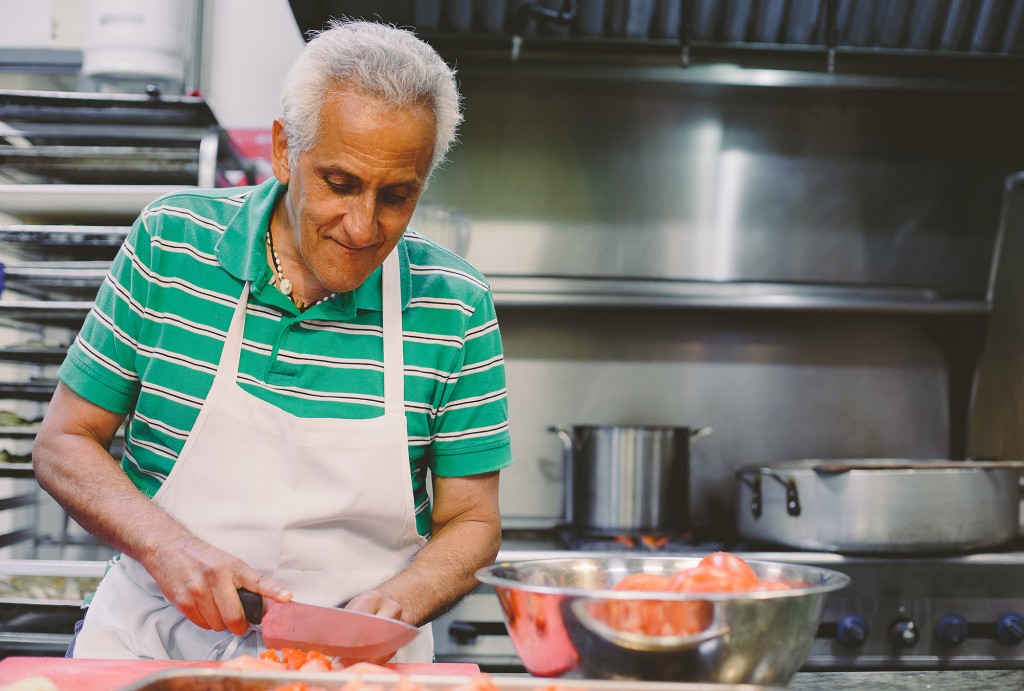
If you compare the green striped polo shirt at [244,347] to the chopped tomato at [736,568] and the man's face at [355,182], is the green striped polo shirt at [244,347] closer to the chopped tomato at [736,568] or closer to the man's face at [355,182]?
the man's face at [355,182]

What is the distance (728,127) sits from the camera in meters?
2.93

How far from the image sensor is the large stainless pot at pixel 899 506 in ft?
7.05

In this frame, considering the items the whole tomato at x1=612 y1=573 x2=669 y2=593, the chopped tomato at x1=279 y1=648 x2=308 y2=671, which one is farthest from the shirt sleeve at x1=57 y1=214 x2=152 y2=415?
the whole tomato at x1=612 y1=573 x2=669 y2=593

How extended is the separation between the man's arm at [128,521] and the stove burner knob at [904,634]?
1.72m

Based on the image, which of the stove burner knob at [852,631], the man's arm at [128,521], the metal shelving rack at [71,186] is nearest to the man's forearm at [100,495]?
the man's arm at [128,521]

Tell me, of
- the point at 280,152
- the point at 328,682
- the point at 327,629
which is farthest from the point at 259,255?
the point at 328,682

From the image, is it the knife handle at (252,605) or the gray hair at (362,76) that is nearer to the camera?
the knife handle at (252,605)

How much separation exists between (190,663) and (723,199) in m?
2.35

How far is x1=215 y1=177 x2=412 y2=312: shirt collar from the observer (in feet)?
4.51

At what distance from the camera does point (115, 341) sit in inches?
52.9

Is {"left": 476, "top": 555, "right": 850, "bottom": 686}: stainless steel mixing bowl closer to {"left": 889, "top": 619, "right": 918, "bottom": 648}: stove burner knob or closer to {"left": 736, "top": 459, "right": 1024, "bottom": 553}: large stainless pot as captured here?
{"left": 736, "top": 459, "right": 1024, "bottom": 553}: large stainless pot

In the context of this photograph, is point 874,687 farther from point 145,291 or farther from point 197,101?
point 197,101

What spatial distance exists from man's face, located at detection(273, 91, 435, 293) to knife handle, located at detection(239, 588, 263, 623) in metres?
0.46

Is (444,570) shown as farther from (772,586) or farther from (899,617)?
(899,617)
